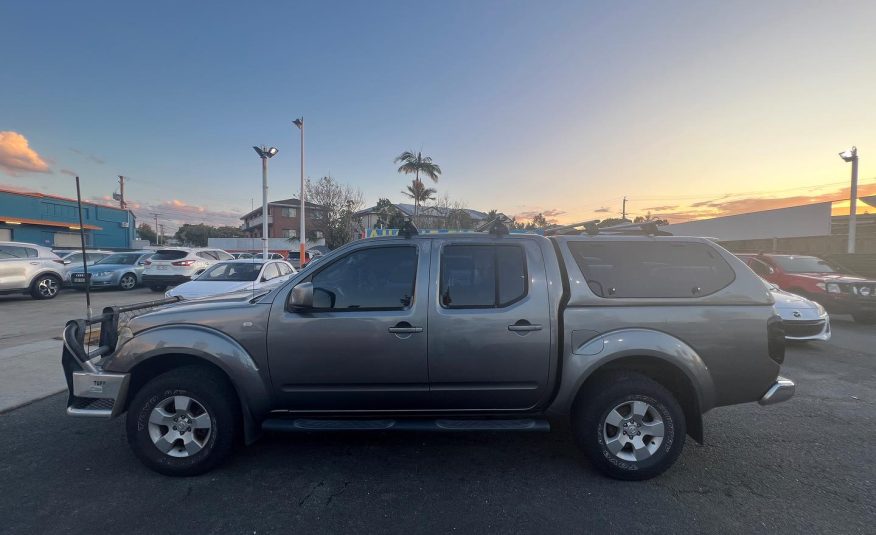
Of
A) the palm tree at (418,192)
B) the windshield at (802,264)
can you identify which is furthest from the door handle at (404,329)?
the palm tree at (418,192)

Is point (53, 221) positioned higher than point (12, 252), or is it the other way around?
point (53, 221)

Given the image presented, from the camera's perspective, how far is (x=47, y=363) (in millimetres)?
5547

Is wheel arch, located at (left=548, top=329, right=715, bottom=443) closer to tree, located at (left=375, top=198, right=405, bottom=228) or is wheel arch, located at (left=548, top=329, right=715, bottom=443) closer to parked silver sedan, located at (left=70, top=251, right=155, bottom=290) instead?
parked silver sedan, located at (left=70, top=251, right=155, bottom=290)

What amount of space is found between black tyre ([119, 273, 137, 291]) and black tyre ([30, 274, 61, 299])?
1960 mm

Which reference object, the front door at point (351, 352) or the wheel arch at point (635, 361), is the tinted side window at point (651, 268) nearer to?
the wheel arch at point (635, 361)

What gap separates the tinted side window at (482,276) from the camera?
3.06 meters

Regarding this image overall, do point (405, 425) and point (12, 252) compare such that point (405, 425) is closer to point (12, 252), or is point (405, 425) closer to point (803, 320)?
point (803, 320)

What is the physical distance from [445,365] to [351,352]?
73 cm

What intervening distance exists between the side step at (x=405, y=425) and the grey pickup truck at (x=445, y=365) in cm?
2

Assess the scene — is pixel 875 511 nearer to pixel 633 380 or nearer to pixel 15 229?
pixel 633 380

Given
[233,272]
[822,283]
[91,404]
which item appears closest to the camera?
[91,404]

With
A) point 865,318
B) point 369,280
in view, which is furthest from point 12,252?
point 865,318

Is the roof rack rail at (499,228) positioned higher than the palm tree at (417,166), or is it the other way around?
the palm tree at (417,166)

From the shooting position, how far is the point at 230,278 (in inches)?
351
